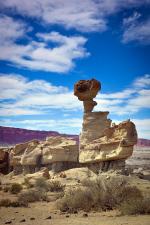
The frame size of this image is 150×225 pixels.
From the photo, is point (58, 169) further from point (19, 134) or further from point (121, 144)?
point (19, 134)

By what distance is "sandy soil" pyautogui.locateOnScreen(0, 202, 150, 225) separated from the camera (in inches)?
335

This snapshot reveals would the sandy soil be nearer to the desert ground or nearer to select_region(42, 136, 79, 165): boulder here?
the desert ground

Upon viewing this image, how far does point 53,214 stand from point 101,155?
41.3 feet

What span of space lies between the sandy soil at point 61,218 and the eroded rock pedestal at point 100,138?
35.3 ft

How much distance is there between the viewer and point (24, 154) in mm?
28875

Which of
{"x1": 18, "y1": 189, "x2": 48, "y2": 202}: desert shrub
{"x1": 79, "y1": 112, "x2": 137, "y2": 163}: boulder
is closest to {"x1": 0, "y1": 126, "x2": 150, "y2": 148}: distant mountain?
{"x1": 79, "y1": 112, "x2": 137, "y2": 163}: boulder

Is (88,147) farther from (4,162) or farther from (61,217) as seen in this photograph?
(61,217)

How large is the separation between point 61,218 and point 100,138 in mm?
14562

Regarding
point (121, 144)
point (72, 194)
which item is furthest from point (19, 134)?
point (72, 194)

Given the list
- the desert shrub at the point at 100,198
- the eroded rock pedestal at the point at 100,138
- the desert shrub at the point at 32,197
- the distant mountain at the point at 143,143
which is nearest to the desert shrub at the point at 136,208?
the desert shrub at the point at 100,198

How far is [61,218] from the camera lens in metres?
9.73

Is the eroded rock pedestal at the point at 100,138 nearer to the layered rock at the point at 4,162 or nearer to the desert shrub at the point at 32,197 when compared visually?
the desert shrub at the point at 32,197

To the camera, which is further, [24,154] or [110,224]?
[24,154]

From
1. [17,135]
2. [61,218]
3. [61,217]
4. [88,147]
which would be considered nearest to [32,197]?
[61,217]
